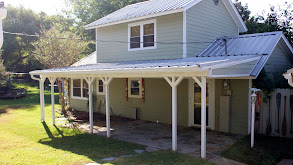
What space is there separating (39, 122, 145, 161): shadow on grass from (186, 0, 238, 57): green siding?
4.53m

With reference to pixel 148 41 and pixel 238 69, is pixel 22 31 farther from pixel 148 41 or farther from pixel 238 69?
pixel 238 69

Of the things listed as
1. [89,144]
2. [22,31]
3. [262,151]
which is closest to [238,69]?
[262,151]

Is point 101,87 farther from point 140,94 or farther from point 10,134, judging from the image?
point 10,134

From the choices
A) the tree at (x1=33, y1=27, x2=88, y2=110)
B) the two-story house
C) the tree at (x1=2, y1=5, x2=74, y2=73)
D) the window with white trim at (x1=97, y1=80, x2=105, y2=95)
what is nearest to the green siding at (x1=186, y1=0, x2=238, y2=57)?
the two-story house

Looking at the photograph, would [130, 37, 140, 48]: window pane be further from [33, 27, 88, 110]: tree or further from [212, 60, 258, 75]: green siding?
[33, 27, 88, 110]: tree

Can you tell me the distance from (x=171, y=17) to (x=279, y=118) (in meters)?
5.40

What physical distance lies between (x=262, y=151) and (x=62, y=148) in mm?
5591

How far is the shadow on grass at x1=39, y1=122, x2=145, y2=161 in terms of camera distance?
6.86 meters

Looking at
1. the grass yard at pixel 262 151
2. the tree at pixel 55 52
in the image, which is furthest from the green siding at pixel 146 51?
the tree at pixel 55 52

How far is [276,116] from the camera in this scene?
8164mm

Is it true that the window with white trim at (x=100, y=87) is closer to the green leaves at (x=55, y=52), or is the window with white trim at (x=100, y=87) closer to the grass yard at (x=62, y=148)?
the grass yard at (x=62, y=148)

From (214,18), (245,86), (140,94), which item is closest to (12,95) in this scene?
(140,94)

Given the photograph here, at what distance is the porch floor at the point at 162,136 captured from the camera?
23.6ft

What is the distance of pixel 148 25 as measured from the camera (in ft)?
36.2
